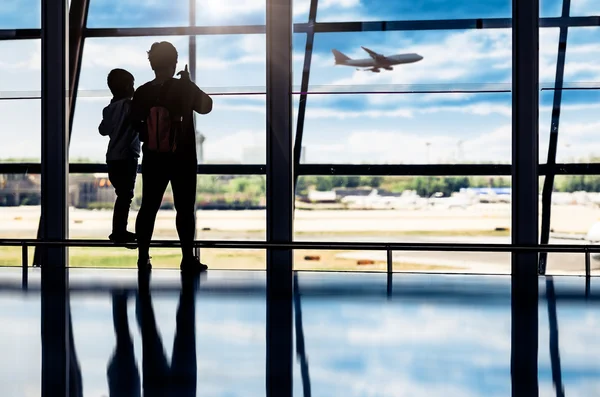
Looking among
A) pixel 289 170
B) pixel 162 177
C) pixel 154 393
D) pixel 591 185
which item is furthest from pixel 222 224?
pixel 154 393

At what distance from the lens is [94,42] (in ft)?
19.6

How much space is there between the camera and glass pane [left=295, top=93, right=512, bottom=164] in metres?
5.47

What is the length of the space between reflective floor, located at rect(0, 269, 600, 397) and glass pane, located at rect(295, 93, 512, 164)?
5.83 feet

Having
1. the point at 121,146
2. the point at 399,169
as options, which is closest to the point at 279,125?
the point at 399,169

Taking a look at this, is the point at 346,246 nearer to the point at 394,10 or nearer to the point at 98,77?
the point at 394,10

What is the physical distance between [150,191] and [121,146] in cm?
37

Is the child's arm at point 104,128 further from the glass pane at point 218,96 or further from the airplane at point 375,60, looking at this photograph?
the airplane at point 375,60

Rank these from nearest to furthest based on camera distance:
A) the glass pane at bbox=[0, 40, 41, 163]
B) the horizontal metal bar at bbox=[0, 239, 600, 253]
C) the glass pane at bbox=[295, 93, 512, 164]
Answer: the horizontal metal bar at bbox=[0, 239, 600, 253] → the glass pane at bbox=[295, 93, 512, 164] → the glass pane at bbox=[0, 40, 41, 163]

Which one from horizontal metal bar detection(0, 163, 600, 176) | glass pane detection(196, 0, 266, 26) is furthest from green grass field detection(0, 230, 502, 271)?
glass pane detection(196, 0, 266, 26)

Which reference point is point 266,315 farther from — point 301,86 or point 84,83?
point 84,83

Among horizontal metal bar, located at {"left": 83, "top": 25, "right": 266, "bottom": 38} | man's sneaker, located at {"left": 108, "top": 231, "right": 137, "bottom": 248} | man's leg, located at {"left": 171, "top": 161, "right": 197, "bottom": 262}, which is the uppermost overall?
horizontal metal bar, located at {"left": 83, "top": 25, "right": 266, "bottom": 38}

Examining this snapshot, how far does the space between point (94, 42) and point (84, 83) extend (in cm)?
36

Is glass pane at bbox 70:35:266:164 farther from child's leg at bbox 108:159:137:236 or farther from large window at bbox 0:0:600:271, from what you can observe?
child's leg at bbox 108:159:137:236

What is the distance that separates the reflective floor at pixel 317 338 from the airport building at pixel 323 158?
42 mm
